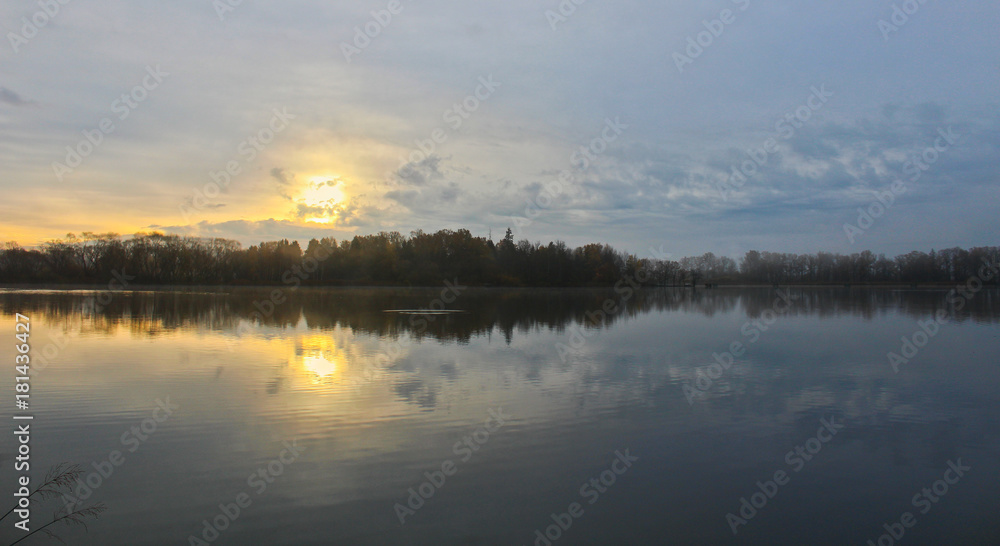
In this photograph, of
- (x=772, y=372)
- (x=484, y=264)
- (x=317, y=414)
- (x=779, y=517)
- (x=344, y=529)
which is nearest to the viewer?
(x=344, y=529)

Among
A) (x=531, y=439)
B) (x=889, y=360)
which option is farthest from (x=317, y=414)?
(x=889, y=360)

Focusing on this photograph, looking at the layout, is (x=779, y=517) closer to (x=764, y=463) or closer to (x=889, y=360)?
(x=764, y=463)

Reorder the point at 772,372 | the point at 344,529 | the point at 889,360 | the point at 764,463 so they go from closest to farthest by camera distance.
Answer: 1. the point at 344,529
2. the point at 764,463
3. the point at 772,372
4. the point at 889,360

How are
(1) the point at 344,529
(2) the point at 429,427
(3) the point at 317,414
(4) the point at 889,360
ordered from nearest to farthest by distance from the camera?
(1) the point at 344,529 < (2) the point at 429,427 < (3) the point at 317,414 < (4) the point at 889,360

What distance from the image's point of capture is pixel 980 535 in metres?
5.60

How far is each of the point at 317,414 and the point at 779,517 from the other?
6.80m

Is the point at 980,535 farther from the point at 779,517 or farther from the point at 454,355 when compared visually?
the point at 454,355

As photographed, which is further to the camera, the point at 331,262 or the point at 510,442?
the point at 331,262

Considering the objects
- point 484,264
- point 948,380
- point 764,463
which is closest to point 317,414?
point 764,463

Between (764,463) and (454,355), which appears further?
(454,355)

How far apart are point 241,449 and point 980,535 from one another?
27.0 ft

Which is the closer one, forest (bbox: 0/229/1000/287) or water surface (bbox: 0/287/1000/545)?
water surface (bbox: 0/287/1000/545)

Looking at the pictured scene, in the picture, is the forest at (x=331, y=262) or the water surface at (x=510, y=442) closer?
the water surface at (x=510, y=442)

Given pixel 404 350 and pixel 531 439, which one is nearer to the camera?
pixel 531 439
